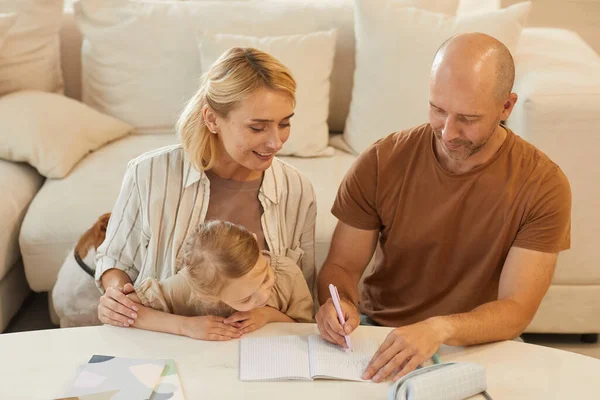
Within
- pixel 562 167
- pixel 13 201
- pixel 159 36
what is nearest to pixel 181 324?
pixel 13 201

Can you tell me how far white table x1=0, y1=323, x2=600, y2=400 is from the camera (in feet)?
4.13

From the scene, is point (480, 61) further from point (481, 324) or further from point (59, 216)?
point (59, 216)

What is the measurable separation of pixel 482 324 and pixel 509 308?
0.11 meters

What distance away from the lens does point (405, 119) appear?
2.63 m

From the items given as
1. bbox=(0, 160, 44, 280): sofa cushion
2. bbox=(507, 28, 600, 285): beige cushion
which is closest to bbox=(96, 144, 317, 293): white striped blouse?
bbox=(0, 160, 44, 280): sofa cushion

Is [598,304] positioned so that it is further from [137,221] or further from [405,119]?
[137,221]

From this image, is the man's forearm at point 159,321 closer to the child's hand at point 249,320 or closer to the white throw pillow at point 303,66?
the child's hand at point 249,320

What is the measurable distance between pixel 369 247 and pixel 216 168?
15.6 inches

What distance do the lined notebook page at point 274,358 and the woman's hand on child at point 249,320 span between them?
4 cm

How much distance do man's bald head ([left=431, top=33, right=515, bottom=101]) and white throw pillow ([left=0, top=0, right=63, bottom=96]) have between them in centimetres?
184

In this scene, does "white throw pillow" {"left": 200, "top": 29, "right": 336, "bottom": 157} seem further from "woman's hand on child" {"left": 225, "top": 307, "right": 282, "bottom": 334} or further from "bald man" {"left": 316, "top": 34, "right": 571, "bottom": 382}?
"woman's hand on child" {"left": 225, "top": 307, "right": 282, "bottom": 334}

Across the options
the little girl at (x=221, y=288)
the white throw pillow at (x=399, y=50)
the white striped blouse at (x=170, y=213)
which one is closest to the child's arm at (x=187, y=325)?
the little girl at (x=221, y=288)

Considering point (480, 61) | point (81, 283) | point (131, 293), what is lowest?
point (81, 283)

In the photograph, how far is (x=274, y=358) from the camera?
53.1 inches
